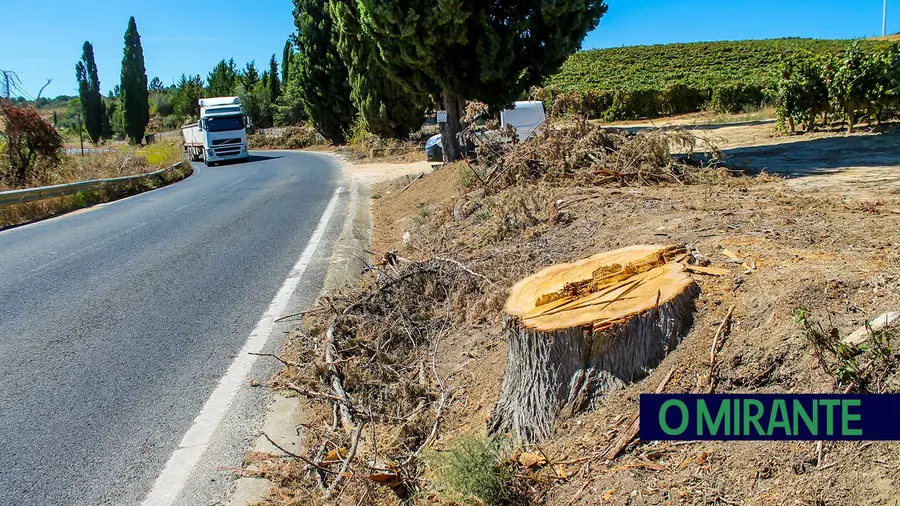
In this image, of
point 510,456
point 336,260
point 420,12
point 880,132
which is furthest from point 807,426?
point 880,132

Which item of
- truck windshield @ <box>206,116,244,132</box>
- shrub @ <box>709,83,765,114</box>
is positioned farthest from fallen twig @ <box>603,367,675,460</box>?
truck windshield @ <box>206,116,244,132</box>

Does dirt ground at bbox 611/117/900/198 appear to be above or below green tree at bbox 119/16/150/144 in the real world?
below

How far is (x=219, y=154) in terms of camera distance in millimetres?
35562

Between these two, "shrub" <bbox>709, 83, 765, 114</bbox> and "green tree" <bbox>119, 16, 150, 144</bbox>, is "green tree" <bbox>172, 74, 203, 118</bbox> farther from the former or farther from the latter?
"shrub" <bbox>709, 83, 765, 114</bbox>

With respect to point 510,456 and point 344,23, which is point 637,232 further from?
point 344,23

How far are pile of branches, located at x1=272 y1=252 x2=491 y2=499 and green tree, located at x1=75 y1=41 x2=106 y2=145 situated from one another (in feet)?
231

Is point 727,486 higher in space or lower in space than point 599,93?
lower

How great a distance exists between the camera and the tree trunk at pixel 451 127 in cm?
1491

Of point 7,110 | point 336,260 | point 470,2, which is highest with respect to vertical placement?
point 470,2

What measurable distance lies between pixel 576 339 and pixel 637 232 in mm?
2117

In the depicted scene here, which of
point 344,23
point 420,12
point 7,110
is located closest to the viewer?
point 420,12

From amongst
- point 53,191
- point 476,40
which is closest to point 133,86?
point 53,191

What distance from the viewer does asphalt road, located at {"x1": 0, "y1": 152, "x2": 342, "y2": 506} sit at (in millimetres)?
3805

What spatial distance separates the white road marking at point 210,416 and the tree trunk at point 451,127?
8.40 m
